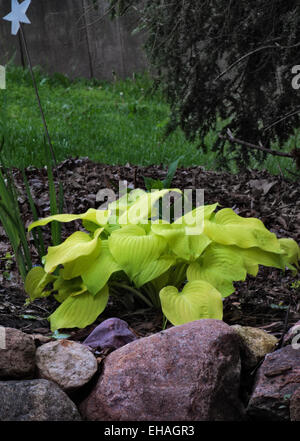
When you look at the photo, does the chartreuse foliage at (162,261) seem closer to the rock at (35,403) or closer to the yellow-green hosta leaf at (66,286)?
the yellow-green hosta leaf at (66,286)

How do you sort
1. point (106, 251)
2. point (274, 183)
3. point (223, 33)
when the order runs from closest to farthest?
point (106, 251), point (223, 33), point (274, 183)

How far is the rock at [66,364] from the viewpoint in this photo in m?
1.45

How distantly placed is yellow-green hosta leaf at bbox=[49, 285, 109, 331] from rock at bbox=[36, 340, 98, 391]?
298 millimetres

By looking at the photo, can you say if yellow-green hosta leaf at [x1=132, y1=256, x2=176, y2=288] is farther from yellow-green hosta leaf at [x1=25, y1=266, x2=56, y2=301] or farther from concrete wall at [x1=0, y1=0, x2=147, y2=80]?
concrete wall at [x1=0, y1=0, x2=147, y2=80]

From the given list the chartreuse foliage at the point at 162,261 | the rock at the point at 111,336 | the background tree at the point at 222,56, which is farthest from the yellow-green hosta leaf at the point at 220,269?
the background tree at the point at 222,56

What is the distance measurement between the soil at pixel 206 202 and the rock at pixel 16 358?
1.24 feet

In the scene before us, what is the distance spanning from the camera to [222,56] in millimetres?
3400

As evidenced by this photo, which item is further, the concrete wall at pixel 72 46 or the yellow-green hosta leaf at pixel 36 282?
the concrete wall at pixel 72 46

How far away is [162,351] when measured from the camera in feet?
4.76

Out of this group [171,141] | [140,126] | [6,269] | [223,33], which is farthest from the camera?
[140,126]

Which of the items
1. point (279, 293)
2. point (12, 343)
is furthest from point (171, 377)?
point (279, 293)

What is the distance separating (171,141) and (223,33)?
7.50 feet
